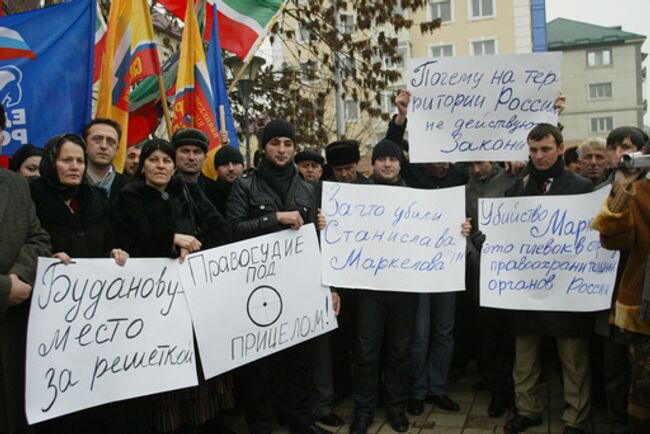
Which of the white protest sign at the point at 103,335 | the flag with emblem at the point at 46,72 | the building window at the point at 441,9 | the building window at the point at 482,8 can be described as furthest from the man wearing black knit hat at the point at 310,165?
the building window at the point at 441,9

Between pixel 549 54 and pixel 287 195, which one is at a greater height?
pixel 549 54

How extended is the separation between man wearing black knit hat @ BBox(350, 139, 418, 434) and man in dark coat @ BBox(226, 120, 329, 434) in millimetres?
375

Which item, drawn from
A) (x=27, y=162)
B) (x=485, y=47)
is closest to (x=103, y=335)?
(x=27, y=162)

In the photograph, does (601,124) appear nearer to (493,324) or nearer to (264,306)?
(493,324)

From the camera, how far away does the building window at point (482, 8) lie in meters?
37.2

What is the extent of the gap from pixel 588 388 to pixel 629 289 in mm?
985

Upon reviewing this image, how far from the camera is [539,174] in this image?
4363mm

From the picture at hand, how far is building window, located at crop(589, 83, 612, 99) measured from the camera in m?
59.8

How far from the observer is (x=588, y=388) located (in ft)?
13.8

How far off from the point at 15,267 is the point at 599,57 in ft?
217

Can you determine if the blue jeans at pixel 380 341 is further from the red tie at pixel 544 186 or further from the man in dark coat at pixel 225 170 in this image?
A: the man in dark coat at pixel 225 170

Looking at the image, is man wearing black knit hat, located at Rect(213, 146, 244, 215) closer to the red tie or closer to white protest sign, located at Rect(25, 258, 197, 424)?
white protest sign, located at Rect(25, 258, 197, 424)

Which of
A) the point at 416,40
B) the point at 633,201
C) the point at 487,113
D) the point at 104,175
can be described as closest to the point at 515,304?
the point at 633,201

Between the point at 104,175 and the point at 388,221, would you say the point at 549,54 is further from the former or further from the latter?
the point at 104,175
